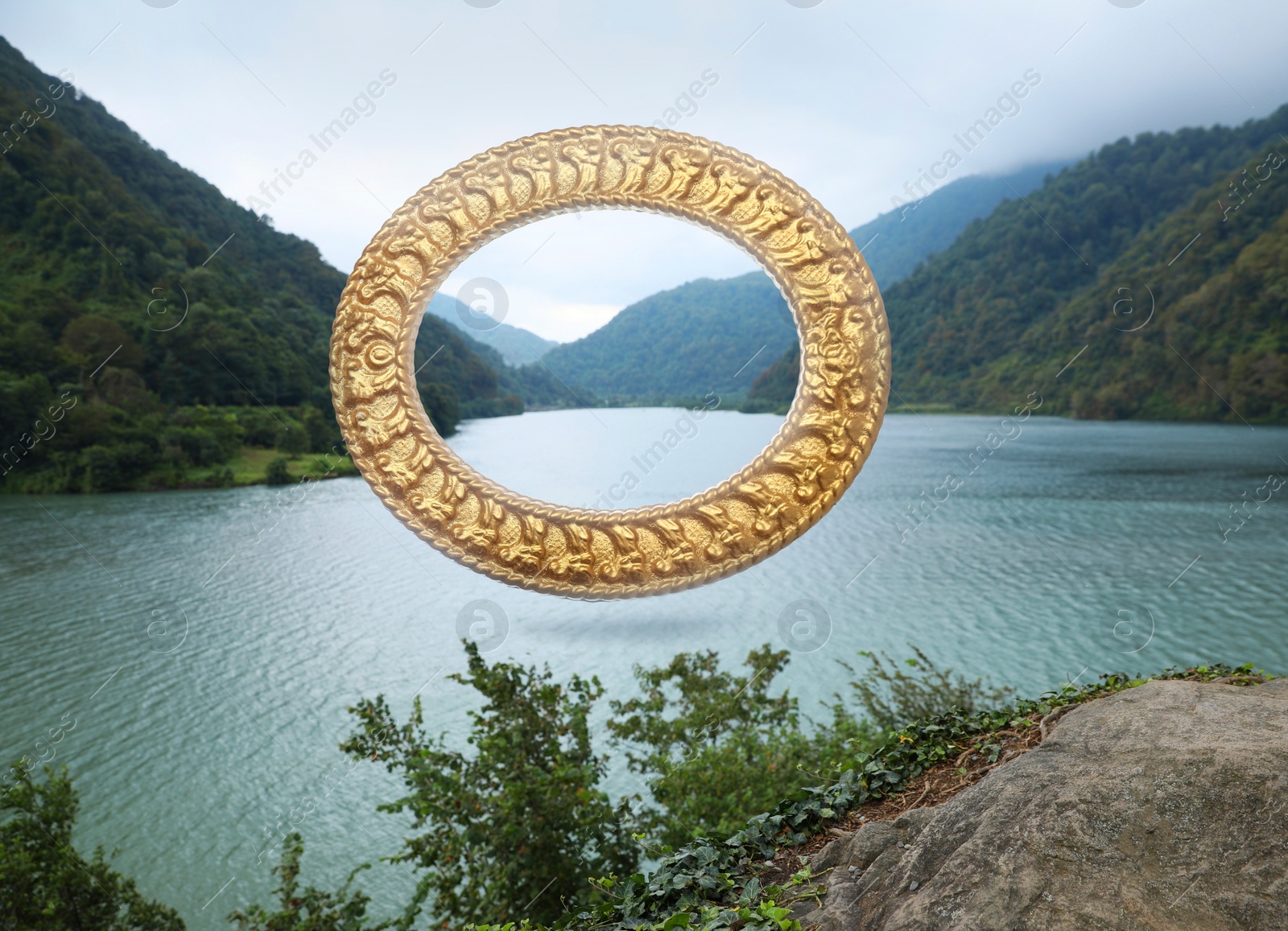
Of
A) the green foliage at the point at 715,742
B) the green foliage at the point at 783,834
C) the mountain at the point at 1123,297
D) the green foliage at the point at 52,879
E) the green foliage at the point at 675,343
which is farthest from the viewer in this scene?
the mountain at the point at 1123,297

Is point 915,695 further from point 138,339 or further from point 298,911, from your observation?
point 138,339

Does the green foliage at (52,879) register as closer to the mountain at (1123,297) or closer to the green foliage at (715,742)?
the green foliage at (715,742)

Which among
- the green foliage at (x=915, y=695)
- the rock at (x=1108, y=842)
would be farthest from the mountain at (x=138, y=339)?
the rock at (x=1108, y=842)

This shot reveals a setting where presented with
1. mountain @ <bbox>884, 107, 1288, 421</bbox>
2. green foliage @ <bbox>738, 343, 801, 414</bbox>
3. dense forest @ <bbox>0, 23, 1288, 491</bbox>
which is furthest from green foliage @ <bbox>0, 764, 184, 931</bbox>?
mountain @ <bbox>884, 107, 1288, 421</bbox>

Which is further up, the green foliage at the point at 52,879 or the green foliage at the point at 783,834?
the green foliage at the point at 52,879

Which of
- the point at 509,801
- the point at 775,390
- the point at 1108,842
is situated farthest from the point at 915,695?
the point at 1108,842

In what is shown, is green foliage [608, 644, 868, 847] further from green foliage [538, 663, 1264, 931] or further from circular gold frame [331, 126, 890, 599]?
circular gold frame [331, 126, 890, 599]
